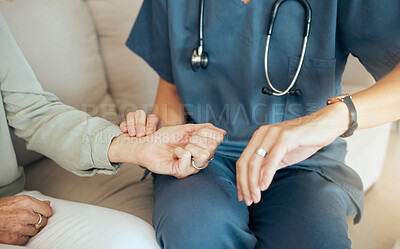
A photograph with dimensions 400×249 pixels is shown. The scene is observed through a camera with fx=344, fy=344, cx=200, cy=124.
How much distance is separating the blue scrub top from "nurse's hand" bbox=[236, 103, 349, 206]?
0.20 m

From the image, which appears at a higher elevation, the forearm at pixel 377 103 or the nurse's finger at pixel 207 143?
the forearm at pixel 377 103

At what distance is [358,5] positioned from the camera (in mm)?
691

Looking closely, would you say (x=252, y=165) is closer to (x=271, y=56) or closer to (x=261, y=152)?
(x=261, y=152)

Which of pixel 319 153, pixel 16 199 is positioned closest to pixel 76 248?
pixel 16 199

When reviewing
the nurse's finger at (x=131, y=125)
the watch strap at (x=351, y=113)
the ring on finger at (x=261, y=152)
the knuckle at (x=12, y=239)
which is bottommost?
the knuckle at (x=12, y=239)

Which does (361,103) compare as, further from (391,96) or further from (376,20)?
(376,20)

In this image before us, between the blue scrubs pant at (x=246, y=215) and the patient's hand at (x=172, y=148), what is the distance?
44 millimetres

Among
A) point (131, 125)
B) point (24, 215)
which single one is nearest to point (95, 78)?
point (131, 125)

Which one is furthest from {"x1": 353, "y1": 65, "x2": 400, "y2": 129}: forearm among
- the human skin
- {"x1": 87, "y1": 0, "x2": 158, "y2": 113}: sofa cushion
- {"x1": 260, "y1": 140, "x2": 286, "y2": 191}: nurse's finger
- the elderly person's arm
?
{"x1": 87, "y1": 0, "x2": 158, "y2": 113}: sofa cushion

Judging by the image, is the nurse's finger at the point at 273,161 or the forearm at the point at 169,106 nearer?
the nurse's finger at the point at 273,161

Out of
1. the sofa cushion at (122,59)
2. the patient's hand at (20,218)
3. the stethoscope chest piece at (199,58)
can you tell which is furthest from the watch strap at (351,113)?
the sofa cushion at (122,59)

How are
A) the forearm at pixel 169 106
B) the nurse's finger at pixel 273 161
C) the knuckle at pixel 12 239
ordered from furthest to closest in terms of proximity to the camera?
the forearm at pixel 169 106, the knuckle at pixel 12 239, the nurse's finger at pixel 273 161

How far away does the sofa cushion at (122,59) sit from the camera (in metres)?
1.25

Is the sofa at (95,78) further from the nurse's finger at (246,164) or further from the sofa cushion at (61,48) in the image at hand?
the nurse's finger at (246,164)
